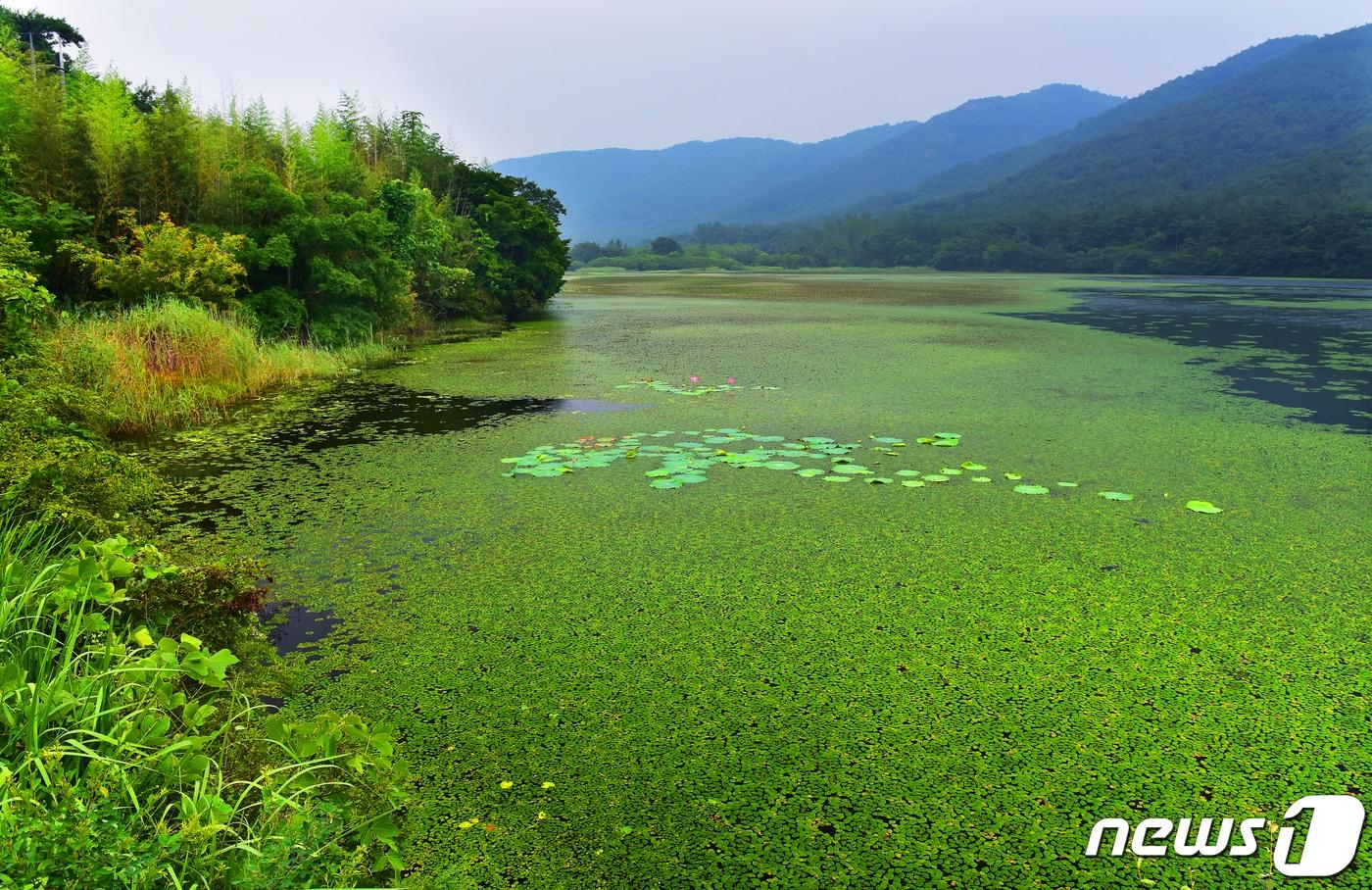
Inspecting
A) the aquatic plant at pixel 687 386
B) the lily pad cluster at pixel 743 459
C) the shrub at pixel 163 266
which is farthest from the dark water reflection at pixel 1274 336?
the shrub at pixel 163 266

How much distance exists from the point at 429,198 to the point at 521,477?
10.4m

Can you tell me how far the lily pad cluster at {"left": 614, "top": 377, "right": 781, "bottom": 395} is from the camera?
751cm

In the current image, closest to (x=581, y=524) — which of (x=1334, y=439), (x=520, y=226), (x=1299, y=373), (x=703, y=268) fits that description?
(x=1334, y=439)

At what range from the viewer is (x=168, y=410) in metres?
5.80

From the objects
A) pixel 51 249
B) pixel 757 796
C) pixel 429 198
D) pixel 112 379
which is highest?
pixel 429 198

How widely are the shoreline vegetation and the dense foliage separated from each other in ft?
0.10

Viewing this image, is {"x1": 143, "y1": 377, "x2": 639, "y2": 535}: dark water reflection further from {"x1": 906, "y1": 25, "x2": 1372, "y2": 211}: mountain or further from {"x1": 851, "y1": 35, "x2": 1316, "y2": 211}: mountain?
{"x1": 851, "y1": 35, "x2": 1316, "y2": 211}: mountain

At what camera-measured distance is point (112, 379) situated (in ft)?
18.2

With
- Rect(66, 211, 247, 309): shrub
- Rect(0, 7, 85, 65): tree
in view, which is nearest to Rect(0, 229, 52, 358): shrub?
Rect(66, 211, 247, 309): shrub

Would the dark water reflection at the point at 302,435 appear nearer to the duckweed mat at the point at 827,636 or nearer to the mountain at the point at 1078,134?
the duckweed mat at the point at 827,636

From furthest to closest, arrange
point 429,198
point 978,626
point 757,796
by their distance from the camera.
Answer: point 429,198 < point 978,626 < point 757,796

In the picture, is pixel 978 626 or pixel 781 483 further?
pixel 781 483

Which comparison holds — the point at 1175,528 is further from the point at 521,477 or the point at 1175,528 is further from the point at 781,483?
the point at 521,477

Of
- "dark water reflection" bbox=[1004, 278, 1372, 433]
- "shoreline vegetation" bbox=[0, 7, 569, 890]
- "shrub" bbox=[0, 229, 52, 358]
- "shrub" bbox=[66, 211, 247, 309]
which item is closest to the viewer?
"shoreline vegetation" bbox=[0, 7, 569, 890]
